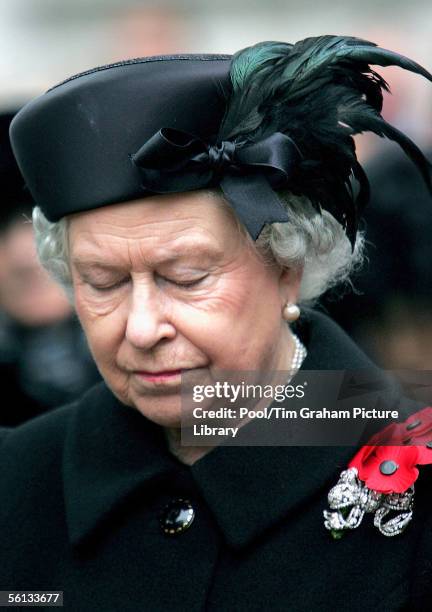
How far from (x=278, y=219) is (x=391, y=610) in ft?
3.18

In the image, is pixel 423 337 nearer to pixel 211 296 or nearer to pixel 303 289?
pixel 303 289

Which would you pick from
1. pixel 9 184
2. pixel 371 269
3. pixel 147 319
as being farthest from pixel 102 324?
pixel 9 184

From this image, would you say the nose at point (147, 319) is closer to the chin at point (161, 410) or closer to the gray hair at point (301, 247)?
the chin at point (161, 410)

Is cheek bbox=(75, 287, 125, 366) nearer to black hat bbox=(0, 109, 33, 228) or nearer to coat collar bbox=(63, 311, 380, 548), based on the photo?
coat collar bbox=(63, 311, 380, 548)

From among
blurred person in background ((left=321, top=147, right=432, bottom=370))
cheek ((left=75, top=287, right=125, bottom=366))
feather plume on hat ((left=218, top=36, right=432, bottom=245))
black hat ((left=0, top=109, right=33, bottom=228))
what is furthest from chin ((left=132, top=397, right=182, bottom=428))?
black hat ((left=0, top=109, right=33, bottom=228))

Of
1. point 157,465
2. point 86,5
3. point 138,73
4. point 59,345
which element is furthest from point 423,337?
point 86,5

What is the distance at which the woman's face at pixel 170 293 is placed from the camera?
3143mm

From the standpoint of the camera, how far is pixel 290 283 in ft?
11.2

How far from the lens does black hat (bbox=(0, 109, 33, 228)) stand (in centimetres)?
545

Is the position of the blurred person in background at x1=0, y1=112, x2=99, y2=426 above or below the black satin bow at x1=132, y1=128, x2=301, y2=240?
below

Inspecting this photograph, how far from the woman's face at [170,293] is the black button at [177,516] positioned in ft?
0.80

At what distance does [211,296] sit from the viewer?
319 cm

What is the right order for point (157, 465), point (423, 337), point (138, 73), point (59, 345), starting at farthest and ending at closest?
point (59, 345) → point (423, 337) → point (157, 465) → point (138, 73)

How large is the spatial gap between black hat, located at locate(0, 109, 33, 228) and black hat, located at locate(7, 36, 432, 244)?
221 centimetres
